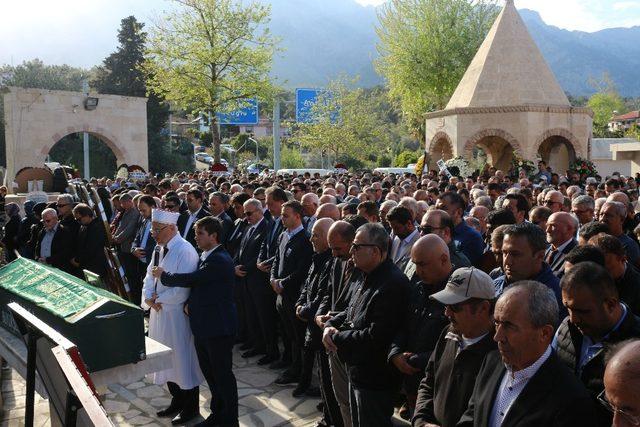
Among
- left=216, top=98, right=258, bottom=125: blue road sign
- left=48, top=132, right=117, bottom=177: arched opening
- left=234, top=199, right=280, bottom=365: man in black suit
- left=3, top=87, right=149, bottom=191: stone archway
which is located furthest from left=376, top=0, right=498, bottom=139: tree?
left=234, top=199, right=280, bottom=365: man in black suit

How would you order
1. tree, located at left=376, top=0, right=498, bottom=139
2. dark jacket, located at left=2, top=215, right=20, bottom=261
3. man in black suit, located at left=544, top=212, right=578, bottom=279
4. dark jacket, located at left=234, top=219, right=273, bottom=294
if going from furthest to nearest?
tree, located at left=376, top=0, right=498, bottom=139 < dark jacket, located at left=2, top=215, right=20, bottom=261 < dark jacket, located at left=234, top=219, right=273, bottom=294 < man in black suit, located at left=544, top=212, right=578, bottom=279

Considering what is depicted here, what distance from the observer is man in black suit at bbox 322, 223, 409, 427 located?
13.1 feet

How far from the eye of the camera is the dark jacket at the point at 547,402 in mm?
2359

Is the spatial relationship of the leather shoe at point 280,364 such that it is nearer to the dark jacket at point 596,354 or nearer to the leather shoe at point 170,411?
the leather shoe at point 170,411

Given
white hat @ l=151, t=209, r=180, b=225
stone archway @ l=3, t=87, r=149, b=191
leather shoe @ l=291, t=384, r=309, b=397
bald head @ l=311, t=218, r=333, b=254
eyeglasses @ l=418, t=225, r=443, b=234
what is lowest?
leather shoe @ l=291, t=384, r=309, b=397

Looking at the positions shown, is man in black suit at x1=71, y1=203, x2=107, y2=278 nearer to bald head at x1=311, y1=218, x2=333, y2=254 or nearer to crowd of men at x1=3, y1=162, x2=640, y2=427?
crowd of men at x1=3, y1=162, x2=640, y2=427

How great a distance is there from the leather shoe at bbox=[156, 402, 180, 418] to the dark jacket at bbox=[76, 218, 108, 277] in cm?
309

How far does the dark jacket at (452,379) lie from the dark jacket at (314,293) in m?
2.25

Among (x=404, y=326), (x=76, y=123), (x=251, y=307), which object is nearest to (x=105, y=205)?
(x=251, y=307)

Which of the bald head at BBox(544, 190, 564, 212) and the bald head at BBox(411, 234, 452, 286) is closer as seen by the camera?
the bald head at BBox(411, 234, 452, 286)

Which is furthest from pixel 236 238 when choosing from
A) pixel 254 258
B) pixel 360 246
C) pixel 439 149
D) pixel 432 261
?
pixel 439 149

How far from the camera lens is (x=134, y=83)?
132ft

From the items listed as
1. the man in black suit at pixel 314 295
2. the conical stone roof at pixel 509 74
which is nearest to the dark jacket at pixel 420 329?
the man in black suit at pixel 314 295

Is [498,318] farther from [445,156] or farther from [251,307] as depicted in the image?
[445,156]
